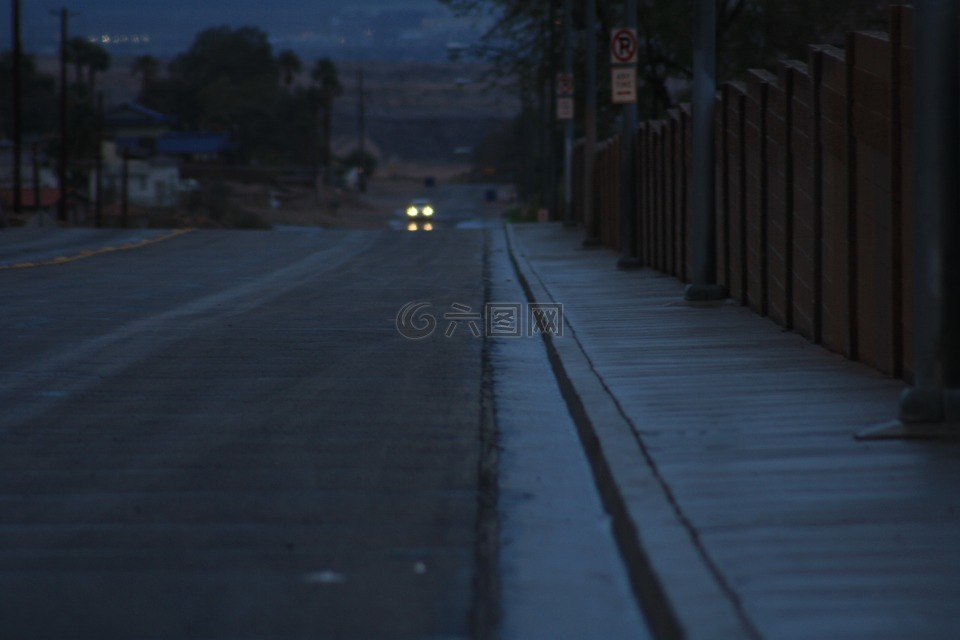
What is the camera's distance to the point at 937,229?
8109mm

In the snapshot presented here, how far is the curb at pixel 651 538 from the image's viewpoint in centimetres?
498

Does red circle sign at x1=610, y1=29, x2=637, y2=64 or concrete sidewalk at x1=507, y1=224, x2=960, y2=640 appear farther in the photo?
red circle sign at x1=610, y1=29, x2=637, y2=64

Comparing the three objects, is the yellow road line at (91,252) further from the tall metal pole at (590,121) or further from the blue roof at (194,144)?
the blue roof at (194,144)

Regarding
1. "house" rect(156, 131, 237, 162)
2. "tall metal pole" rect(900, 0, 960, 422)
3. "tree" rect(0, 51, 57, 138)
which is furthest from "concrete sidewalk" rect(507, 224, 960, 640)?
"tree" rect(0, 51, 57, 138)

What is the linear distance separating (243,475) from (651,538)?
2.60 meters

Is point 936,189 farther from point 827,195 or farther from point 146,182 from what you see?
point 146,182

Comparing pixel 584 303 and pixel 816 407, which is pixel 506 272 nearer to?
pixel 584 303

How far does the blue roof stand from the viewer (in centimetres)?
14725

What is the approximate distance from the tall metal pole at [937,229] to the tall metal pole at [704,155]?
7.71m

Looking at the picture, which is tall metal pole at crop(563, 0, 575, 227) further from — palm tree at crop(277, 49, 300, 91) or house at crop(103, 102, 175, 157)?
palm tree at crop(277, 49, 300, 91)

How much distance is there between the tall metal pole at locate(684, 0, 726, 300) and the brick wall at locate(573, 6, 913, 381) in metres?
0.21

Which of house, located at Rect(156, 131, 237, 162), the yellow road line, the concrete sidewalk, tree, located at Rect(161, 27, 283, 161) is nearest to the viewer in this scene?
the concrete sidewalk

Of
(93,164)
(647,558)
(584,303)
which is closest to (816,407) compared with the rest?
(647,558)

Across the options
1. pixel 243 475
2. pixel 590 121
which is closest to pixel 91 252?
pixel 590 121
